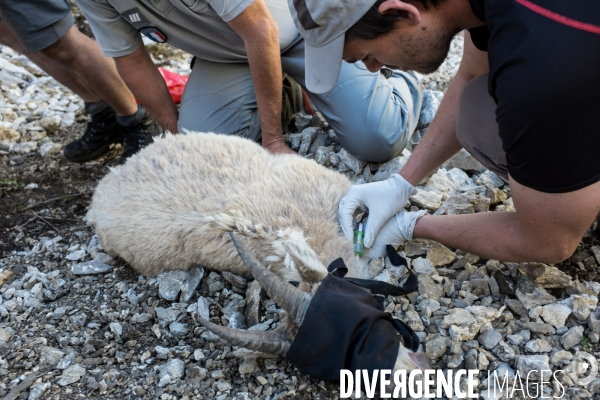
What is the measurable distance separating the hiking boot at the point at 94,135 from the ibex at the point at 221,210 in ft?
5.08

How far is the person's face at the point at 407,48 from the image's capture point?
2330 millimetres

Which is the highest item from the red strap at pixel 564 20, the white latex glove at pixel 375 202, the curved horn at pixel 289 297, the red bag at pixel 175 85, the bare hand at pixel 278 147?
the red strap at pixel 564 20

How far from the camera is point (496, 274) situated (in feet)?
9.62

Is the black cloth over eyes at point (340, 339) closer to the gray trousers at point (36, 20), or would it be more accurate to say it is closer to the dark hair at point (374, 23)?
the dark hair at point (374, 23)

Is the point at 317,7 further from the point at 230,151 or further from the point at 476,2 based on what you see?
the point at 230,151

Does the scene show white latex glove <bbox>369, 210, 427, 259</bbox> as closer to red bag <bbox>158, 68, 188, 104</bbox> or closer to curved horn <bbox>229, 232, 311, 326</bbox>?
curved horn <bbox>229, 232, 311, 326</bbox>

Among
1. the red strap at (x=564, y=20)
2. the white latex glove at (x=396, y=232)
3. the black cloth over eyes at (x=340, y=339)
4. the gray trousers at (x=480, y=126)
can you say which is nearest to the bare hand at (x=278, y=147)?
the white latex glove at (x=396, y=232)

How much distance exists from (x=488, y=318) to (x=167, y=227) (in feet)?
6.23

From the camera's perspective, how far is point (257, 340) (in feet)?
7.66

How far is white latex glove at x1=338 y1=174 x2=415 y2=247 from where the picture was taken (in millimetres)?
3141

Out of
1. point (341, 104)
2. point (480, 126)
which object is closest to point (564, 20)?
point (480, 126)

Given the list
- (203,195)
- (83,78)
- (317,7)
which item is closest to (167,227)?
(203,195)

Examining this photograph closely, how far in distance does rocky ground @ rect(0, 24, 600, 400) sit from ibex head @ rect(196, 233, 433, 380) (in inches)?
9.2

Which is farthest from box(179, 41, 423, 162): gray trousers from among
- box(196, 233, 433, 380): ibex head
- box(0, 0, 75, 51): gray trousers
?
box(196, 233, 433, 380): ibex head
